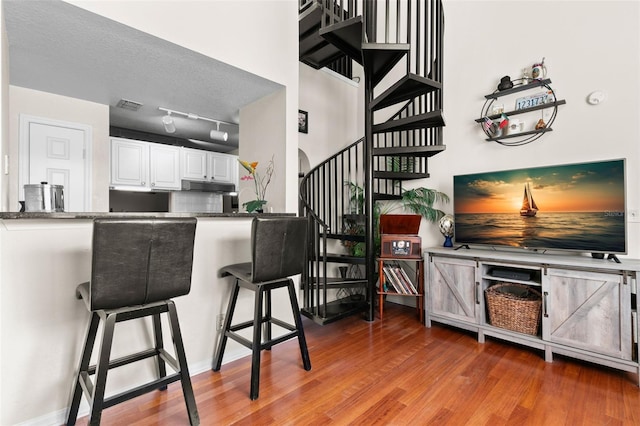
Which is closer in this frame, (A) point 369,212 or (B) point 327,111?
(A) point 369,212

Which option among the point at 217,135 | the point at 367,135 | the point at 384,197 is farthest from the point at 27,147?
the point at 384,197

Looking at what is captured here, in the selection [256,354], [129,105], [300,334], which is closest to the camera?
[256,354]

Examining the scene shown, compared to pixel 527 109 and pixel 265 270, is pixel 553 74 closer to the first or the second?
pixel 527 109

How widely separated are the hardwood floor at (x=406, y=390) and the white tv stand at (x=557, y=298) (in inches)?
6.2

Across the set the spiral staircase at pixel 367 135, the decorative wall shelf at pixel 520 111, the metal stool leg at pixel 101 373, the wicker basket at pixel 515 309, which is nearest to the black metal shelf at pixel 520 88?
the decorative wall shelf at pixel 520 111

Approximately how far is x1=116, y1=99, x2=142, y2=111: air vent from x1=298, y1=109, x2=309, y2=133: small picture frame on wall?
1.78 metres

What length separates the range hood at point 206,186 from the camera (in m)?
4.66

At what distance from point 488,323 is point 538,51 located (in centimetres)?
256

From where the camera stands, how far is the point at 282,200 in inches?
108

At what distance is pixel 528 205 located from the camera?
271cm

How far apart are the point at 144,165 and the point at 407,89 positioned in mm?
3632

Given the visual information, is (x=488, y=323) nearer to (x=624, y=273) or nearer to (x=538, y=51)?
(x=624, y=273)

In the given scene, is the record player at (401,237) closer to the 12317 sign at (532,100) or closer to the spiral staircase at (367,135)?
the spiral staircase at (367,135)

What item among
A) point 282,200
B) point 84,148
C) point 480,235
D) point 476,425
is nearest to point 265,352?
point 282,200
